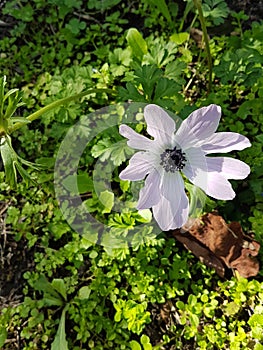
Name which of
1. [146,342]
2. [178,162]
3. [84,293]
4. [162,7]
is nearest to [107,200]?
[84,293]

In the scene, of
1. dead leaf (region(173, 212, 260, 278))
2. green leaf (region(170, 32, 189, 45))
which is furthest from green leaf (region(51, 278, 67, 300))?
green leaf (region(170, 32, 189, 45))

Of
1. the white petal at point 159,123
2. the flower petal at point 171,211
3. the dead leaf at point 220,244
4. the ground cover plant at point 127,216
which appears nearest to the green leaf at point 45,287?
the ground cover plant at point 127,216

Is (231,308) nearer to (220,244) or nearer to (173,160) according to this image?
(220,244)

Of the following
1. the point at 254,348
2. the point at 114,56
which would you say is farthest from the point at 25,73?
the point at 254,348

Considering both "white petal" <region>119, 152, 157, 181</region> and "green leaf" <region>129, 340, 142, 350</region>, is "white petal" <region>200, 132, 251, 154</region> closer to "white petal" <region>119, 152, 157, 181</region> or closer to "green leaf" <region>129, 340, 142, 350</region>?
"white petal" <region>119, 152, 157, 181</region>

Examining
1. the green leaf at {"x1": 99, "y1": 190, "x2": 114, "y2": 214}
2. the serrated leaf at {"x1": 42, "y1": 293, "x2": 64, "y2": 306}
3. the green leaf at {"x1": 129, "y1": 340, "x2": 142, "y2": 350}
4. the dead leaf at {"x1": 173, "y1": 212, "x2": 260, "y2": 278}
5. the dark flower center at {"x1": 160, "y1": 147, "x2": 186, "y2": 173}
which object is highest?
the dark flower center at {"x1": 160, "y1": 147, "x2": 186, "y2": 173}

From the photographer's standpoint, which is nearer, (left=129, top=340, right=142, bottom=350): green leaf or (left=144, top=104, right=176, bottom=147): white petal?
(left=144, top=104, right=176, bottom=147): white petal
